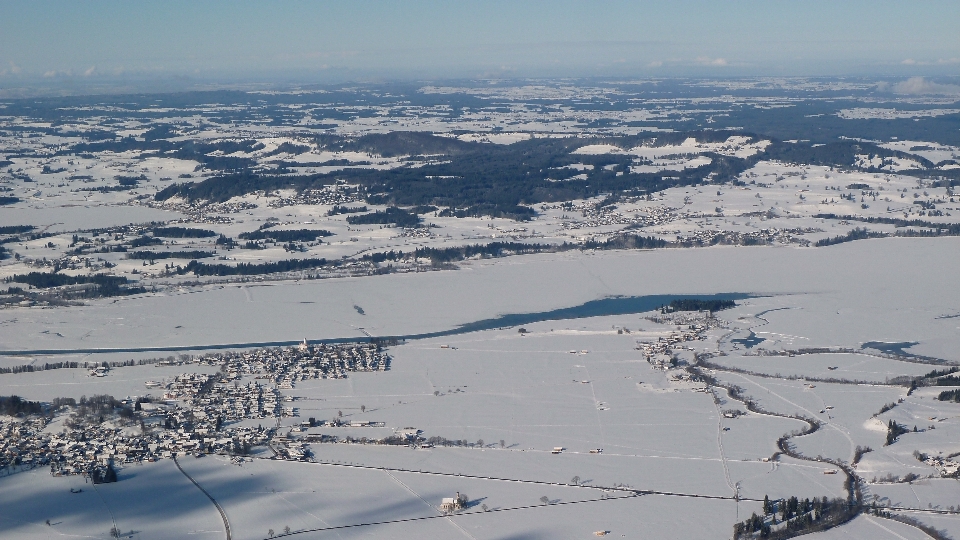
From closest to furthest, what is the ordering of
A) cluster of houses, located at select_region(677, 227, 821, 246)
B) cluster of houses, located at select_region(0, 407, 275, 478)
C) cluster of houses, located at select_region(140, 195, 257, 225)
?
cluster of houses, located at select_region(0, 407, 275, 478) < cluster of houses, located at select_region(677, 227, 821, 246) < cluster of houses, located at select_region(140, 195, 257, 225)

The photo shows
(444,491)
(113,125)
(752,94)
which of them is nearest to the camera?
(444,491)

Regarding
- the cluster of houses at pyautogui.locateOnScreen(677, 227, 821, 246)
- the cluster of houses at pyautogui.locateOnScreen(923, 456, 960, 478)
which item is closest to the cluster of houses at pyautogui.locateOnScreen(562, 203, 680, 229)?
the cluster of houses at pyautogui.locateOnScreen(677, 227, 821, 246)

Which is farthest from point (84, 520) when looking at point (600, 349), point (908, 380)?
point (908, 380)

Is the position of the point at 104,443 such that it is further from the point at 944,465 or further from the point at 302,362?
the point at 944,465

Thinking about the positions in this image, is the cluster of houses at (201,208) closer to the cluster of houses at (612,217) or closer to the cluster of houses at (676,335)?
the cluster of houses at (612,217)

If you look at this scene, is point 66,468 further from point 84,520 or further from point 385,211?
point 385,211

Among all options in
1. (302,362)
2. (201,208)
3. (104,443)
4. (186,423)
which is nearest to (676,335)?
(302,362)

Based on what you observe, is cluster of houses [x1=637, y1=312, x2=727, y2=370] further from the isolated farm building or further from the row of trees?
the isolated farm building

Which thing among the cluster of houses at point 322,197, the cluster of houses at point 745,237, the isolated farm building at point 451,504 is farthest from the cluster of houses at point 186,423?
the cluster of houses at point 322,197
